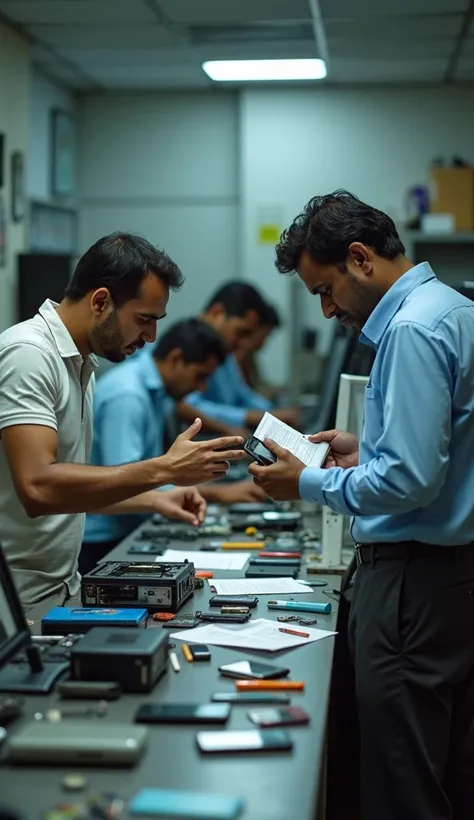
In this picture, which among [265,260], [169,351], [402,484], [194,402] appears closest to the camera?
[402,484]

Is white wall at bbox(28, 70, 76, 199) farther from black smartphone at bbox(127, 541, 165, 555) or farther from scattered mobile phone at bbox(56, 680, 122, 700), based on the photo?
scattered mobile phone at bbox(56, 680, 122, 700)

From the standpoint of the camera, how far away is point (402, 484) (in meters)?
1.88

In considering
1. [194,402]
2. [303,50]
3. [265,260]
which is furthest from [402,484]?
[265,260]

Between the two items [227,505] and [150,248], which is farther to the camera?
[227,505]

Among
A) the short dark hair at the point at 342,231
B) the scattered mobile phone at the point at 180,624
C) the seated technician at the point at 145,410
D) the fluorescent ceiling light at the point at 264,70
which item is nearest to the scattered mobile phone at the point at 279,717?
the scattered mobile phone at the point at 180,624

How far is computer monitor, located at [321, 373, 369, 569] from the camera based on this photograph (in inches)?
112

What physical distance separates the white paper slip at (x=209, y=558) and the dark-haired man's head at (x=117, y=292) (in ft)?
2.28

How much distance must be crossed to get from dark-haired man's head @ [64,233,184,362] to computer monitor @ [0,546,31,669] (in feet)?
2.85

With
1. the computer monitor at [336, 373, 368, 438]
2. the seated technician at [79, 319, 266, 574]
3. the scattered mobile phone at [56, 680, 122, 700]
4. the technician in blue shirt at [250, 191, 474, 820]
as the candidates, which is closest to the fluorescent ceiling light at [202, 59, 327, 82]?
the seated technician at [79, 319, 266, 574]

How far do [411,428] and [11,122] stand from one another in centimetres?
425

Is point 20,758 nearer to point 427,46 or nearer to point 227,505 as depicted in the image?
point 227,505

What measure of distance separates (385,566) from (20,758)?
0.87m

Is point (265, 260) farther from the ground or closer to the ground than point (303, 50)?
closer to the ground

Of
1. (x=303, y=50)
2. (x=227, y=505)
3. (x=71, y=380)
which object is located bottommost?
(x=227, y=505)
